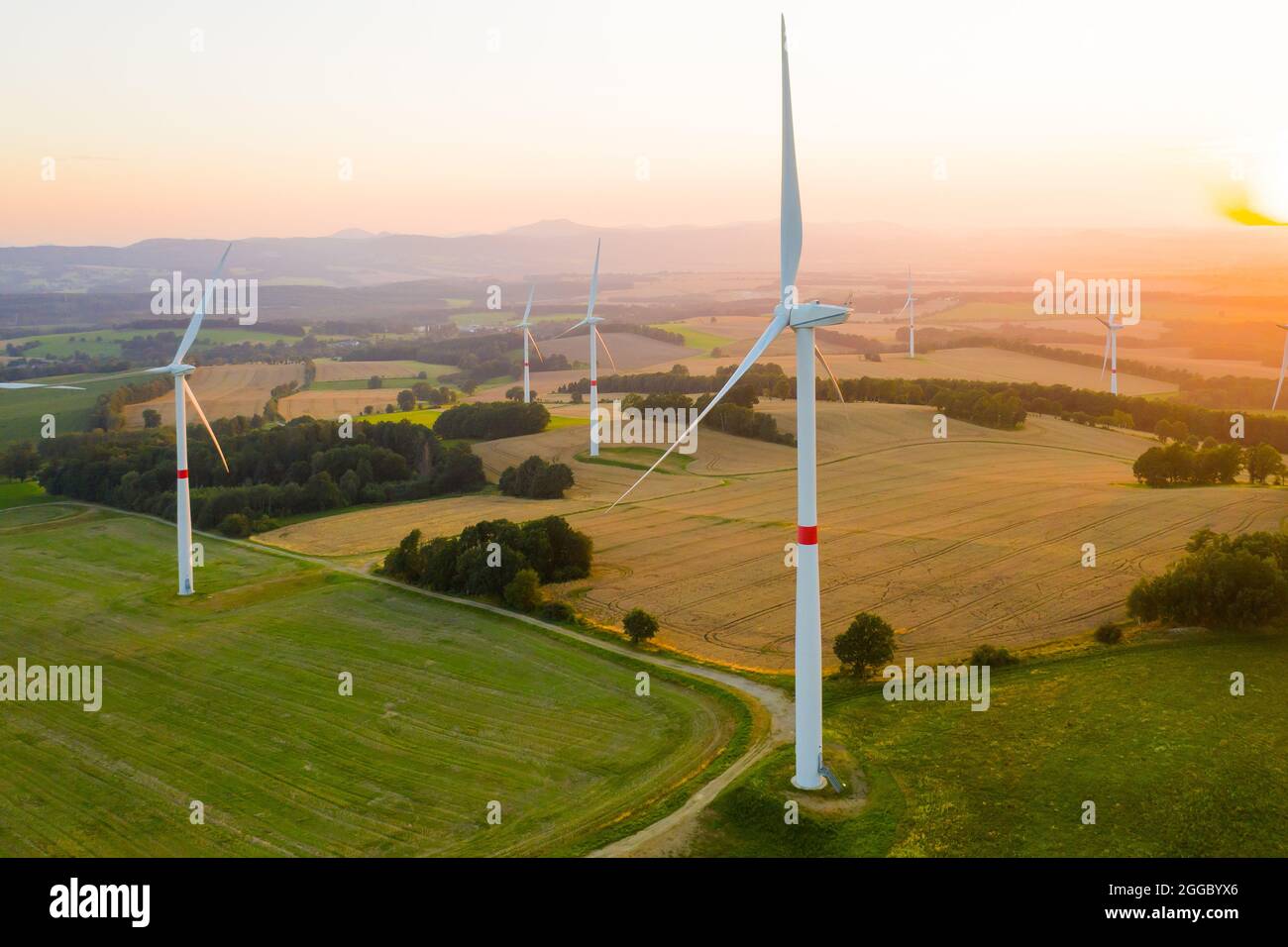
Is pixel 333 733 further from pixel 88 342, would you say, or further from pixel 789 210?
pixel 88 342

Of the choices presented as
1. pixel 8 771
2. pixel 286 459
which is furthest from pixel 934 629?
pixel 286 459

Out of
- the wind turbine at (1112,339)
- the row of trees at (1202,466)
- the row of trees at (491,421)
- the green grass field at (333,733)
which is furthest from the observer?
the wind turbine at (1112,339)

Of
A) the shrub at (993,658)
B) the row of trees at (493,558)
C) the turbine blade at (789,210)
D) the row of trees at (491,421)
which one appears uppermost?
the turbine blade at (789,210)

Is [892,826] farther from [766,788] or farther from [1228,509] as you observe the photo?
[1228,509]

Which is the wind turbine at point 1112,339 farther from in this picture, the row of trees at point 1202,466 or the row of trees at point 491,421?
the row of trees at point 491,421

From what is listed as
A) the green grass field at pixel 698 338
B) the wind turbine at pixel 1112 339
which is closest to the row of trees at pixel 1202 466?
the wind turbine at pixel 1112 339

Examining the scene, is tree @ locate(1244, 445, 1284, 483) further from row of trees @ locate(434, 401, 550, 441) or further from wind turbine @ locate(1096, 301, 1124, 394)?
row of trees @ locate(434, 401, 550, 441)
